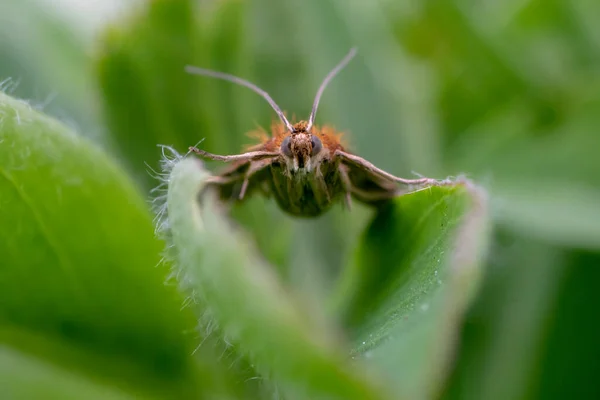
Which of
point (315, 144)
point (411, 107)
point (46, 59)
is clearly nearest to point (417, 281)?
point (315, 144)

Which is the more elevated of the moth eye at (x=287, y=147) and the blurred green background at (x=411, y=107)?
the blurred green background at (x=411, y=107)

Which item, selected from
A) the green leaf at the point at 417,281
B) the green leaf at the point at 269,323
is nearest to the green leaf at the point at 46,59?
the green leaf at the point at 417,281

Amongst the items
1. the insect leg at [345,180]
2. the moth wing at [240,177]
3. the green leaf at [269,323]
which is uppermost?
the insect leg at [345,180]

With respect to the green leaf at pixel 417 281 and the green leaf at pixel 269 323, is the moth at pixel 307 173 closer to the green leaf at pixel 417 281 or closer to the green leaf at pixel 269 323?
the green leaf at pixel 417 281

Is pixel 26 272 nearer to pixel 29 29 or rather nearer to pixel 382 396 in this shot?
pixel 382 396

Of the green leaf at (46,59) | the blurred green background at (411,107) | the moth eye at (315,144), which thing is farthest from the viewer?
the green leaf at (46,59)

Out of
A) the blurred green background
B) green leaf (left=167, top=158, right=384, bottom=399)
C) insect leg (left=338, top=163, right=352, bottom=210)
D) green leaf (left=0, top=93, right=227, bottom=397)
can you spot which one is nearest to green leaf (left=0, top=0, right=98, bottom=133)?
the blurred green background

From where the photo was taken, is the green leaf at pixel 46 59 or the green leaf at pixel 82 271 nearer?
the green leaf at pixel 82 271

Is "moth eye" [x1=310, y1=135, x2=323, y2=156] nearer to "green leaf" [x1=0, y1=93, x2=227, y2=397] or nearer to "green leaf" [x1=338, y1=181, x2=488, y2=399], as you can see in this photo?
"green leaf" [x1=338, y1=181, x2=488, y2=399]

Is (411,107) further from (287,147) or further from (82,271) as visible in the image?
(82,271)
